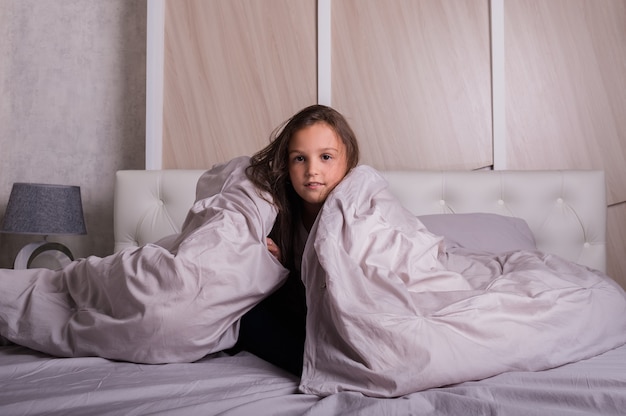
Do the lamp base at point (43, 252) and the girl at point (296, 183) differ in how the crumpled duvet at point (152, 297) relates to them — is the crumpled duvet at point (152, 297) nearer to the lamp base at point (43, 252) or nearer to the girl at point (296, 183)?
the girl at point (296, 183)

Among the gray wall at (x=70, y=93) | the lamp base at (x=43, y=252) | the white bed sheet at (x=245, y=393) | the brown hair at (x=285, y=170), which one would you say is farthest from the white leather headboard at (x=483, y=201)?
the white bed sheet at (x=245, y=393)

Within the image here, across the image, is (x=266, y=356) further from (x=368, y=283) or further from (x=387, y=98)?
(x=387, y=98)

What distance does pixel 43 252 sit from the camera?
258cm

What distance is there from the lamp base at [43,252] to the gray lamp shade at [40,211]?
0.15 metres

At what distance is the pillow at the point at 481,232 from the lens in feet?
6.72

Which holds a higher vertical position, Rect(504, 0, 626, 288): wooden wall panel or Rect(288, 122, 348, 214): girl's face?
Rect(504, 0, 626, 288): wooden wall panel

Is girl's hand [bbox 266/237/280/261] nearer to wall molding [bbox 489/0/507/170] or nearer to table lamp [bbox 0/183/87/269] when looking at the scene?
table lamp [bbox 0/183/87/269]

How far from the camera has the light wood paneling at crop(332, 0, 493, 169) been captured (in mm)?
2625

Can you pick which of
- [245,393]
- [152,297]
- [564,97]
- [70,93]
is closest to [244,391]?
[245,393]

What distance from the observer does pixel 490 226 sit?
215cm

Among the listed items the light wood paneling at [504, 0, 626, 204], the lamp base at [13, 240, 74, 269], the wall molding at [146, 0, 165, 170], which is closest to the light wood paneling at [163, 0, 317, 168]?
the wall molding at [146, 0, 165, 170]

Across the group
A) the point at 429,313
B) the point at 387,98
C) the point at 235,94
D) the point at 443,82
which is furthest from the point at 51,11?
the point at 429,313

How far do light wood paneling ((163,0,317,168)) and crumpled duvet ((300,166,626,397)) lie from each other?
48.0 inches

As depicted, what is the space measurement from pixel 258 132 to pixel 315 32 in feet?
1.67
